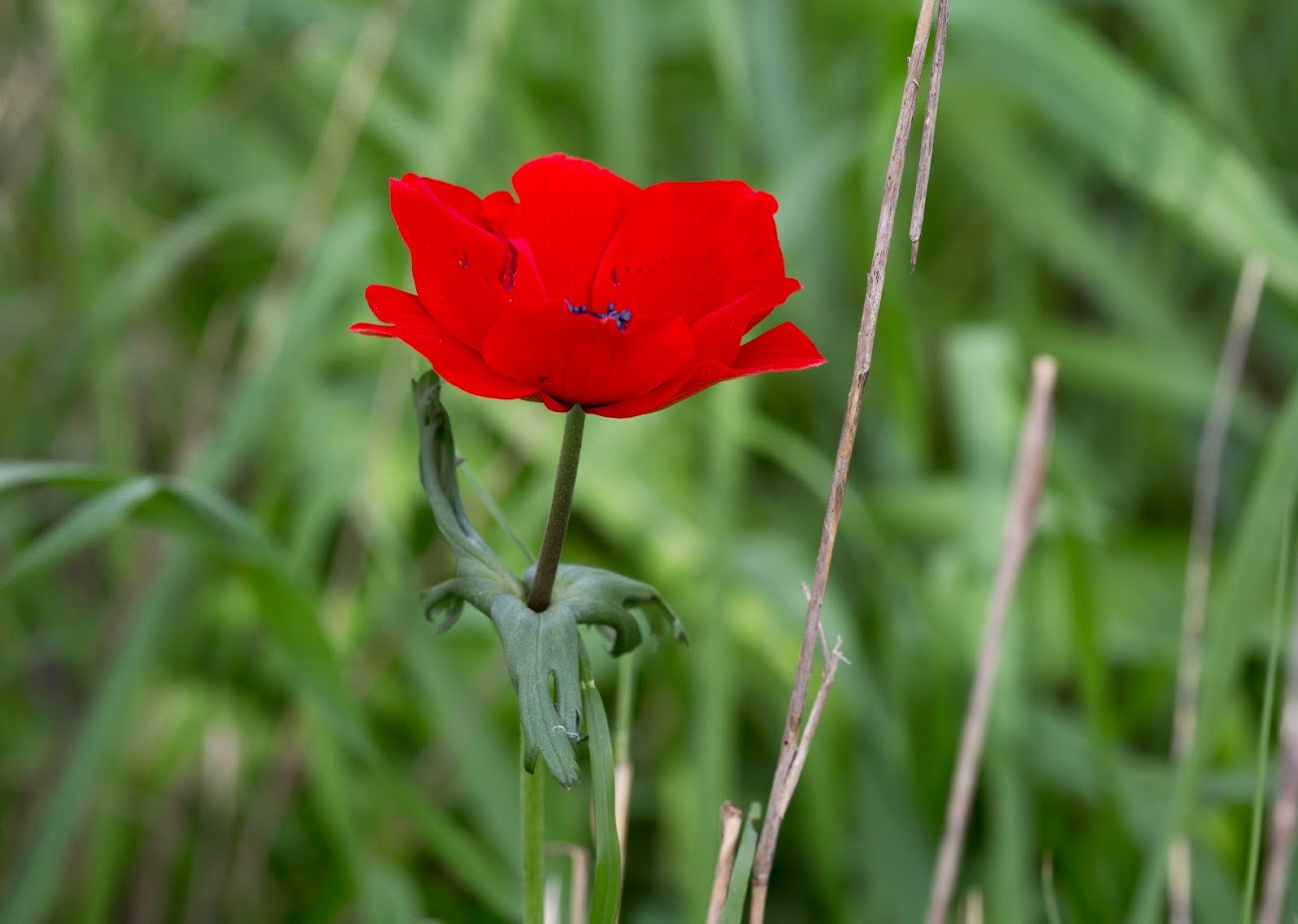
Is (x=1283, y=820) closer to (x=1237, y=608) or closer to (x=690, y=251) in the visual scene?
(x=1237, y=608)

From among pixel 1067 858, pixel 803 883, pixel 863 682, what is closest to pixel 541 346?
pixel 1067 858

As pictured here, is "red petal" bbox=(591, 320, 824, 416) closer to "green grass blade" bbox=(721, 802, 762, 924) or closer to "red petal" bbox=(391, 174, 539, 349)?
"red petal" bbox=(391, 174, 539, 349)

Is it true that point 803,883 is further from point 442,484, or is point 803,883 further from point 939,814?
point 442,484

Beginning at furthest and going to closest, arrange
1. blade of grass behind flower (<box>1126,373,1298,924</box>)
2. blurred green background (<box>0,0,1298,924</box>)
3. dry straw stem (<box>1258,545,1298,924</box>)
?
blurred green background (<box>0,0,1298,924</box>) < blade of grass behind flower (<box>1126,373,1298,924</box>) < dry straw stem (<box>1258,545,1298,924</box>)

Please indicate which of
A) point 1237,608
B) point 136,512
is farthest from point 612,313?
point 1237,608

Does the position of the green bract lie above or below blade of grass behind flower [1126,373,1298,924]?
below

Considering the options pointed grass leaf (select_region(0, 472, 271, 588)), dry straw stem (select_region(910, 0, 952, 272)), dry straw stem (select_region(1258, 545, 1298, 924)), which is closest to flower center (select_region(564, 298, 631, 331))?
dry straw stem (select_region(910, 0, 952, 272))

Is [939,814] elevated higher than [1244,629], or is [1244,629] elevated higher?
[1244,629]

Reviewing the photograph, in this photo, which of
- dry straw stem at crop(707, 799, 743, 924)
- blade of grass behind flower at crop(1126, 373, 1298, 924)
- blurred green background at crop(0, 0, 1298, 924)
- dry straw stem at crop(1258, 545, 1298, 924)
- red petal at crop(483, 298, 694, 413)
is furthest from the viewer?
blurred green background at crop(0, 0, 1298, 924)
